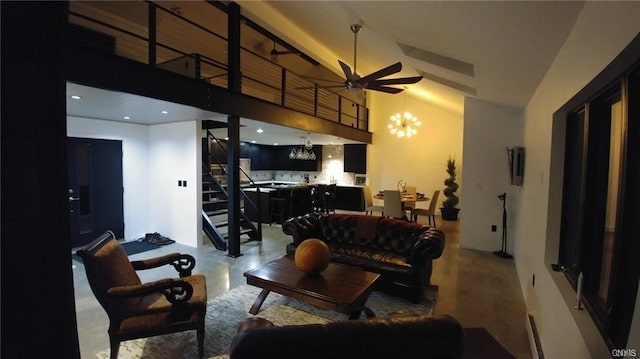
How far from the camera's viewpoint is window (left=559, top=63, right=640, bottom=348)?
1243mm

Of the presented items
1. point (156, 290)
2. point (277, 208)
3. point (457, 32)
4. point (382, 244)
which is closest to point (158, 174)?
point (277, 208)

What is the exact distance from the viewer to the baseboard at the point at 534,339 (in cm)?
225

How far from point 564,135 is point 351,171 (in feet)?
24.4

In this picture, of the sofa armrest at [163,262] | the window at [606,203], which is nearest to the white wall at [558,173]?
the window at [606,203]

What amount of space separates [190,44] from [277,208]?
14.0 feet

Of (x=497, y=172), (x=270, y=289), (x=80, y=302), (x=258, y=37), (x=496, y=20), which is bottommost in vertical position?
(x=80, y=302)

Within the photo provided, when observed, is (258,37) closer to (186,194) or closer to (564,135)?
(186,194)

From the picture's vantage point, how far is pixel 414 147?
8984mm

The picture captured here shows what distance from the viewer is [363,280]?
2.84 metres

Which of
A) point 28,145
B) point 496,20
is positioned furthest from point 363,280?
point 28,145

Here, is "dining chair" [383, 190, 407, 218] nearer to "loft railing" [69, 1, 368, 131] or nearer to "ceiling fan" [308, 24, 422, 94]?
"loft railing" [69, 1, 368, 131]

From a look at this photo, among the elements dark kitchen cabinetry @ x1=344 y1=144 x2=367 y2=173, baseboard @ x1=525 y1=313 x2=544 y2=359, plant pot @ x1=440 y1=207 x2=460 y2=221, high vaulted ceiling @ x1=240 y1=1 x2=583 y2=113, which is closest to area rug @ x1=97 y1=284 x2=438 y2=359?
baseboard @ x1=525 y1=313 x2=544 y2=359

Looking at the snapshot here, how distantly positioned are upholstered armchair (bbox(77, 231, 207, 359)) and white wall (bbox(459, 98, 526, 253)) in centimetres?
481

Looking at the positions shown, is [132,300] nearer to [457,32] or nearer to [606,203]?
[606,203]
